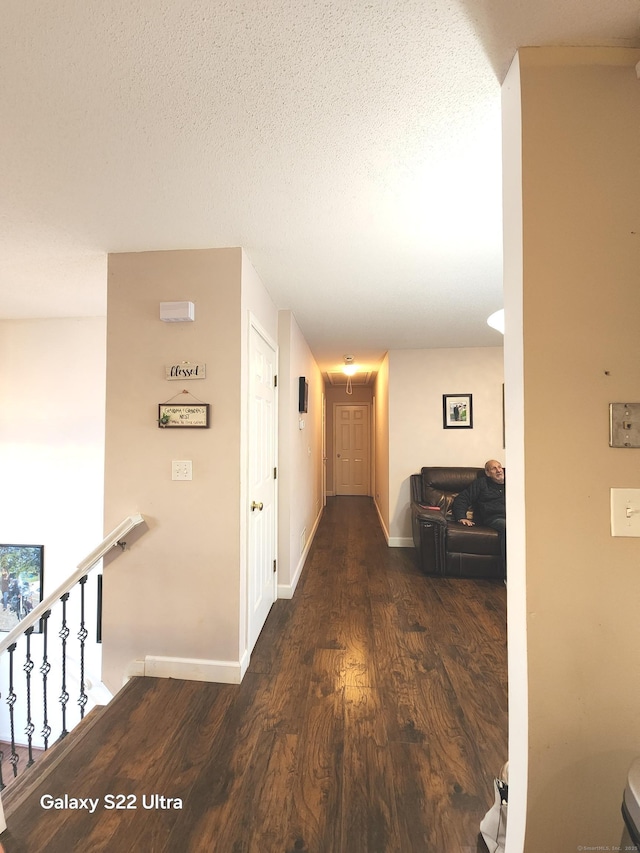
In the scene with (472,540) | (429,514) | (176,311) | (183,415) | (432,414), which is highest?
(176,311)

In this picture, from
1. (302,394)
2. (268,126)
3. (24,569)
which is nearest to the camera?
(268,126)

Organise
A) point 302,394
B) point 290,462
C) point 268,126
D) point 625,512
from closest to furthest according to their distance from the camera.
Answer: point 625,512
point 268,126
point 290,462
point 302,394

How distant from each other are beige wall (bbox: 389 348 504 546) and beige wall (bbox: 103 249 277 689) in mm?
2819

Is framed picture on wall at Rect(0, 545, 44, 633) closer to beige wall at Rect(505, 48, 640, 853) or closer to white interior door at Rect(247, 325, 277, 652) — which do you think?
white interior door at Rect(247, 325, 277, 652)

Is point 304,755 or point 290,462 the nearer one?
point 304,755

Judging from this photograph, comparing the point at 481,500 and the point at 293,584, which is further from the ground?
the point at 481,500

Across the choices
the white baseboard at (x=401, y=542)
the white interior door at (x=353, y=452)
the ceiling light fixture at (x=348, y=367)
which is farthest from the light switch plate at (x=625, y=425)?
the white interior door at (x=353, y=452)

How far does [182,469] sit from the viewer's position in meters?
1.99

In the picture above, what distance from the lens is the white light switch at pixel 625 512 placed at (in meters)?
0.89

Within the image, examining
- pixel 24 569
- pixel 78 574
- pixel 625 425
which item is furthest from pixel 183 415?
pixel 24 569

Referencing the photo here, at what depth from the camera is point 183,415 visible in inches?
78.0

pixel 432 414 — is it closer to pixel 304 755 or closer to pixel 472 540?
pixel 472 540

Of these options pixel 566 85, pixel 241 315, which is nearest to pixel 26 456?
pixel 241 315

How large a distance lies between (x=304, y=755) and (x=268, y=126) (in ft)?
7.96
